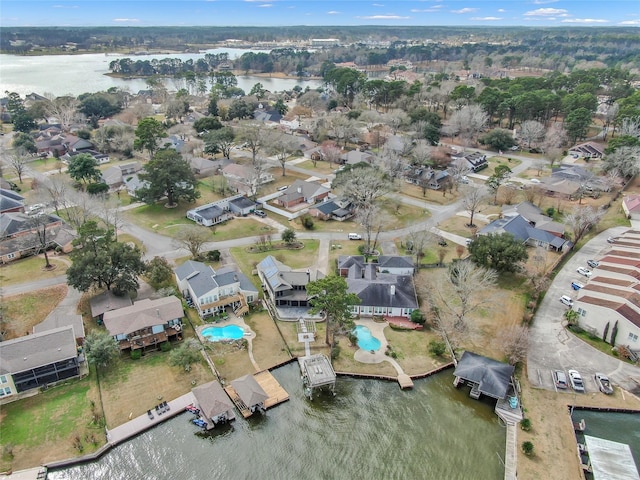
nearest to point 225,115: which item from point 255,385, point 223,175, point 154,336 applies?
point 223,175

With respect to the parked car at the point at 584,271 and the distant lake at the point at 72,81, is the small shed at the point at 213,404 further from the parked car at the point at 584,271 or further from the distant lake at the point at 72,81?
A: the distant lake at the point at 72,81

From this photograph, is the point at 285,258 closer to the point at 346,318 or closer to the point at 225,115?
the point at 346,318

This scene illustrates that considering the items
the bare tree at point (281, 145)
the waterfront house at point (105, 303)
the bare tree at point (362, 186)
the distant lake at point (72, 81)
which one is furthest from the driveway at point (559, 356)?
the distant lake at point (72, 81)

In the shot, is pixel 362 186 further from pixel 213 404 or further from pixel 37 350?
pixel 37 350

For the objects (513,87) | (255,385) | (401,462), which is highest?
(513,87)

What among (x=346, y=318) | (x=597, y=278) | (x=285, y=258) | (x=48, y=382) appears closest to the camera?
(x=48, y=382)

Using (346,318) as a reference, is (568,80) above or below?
above

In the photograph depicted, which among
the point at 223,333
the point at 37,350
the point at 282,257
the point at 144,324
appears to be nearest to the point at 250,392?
the point at 223,333
